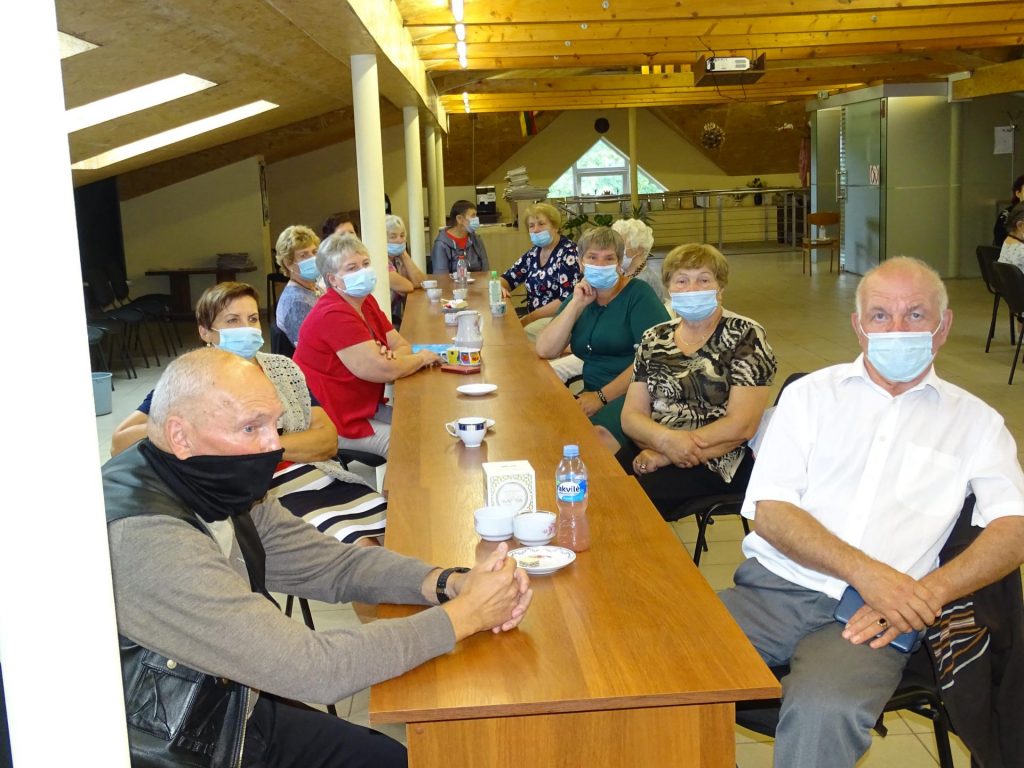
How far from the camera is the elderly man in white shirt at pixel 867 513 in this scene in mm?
2303

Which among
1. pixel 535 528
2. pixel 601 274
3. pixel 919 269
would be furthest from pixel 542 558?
pixel 601 274

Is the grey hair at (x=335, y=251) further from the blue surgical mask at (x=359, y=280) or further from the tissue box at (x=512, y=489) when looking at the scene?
the tissue box at (x=512, y=489)

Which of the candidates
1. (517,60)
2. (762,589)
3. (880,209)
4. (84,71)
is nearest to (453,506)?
(762,589)

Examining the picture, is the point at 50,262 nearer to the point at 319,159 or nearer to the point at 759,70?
the point at 759,70

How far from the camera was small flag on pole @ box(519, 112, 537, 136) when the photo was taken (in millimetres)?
19819

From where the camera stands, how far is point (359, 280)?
174 inches

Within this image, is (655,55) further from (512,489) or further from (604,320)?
(512,489)

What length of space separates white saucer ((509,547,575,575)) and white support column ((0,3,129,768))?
101 cm

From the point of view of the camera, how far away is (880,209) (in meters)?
14.8

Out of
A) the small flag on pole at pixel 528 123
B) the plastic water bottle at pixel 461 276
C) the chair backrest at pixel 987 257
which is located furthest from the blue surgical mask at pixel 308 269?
the small flag on pole at pixel 528 123

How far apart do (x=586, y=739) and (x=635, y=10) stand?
287 inches

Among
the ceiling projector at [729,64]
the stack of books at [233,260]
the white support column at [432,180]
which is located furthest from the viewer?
the white support column at [432,180]

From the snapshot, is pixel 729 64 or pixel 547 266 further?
pixel 729 64

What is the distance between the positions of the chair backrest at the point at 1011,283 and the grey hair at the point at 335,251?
4765 millimetres
